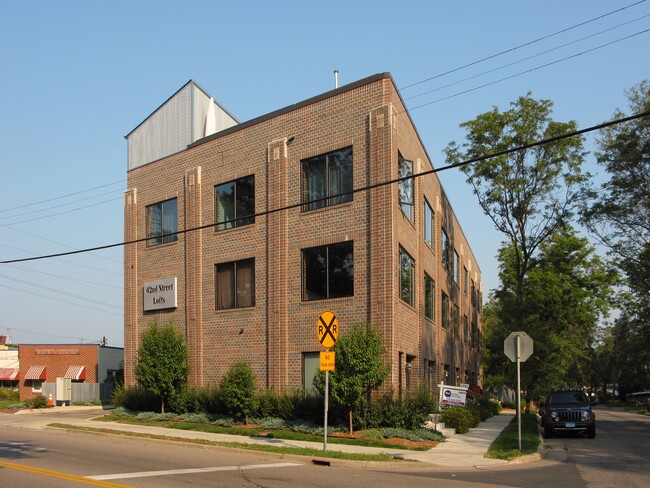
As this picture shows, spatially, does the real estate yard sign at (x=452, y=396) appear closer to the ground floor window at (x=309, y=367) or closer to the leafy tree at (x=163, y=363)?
the ground floor window at (x=309, y=367)

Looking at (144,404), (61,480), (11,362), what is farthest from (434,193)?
(11,362)

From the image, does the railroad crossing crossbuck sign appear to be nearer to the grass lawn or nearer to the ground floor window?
the grass lawn

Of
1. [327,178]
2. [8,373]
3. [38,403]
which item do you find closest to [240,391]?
[327,178]

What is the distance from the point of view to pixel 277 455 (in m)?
16.4

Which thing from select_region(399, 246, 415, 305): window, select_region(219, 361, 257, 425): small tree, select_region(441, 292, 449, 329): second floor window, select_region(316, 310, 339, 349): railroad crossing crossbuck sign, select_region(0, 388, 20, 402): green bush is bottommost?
select_region(0, 388, 20, 402): green bush

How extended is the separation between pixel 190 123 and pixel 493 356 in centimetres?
2058

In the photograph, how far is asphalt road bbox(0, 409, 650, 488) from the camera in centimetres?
1227

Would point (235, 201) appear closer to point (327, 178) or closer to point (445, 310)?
point (327, 178)

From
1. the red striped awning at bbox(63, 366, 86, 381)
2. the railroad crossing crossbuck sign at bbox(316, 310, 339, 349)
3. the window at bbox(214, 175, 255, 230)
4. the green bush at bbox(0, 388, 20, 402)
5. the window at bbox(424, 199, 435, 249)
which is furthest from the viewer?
the green bush at bbox(0, 388, 20, 402)

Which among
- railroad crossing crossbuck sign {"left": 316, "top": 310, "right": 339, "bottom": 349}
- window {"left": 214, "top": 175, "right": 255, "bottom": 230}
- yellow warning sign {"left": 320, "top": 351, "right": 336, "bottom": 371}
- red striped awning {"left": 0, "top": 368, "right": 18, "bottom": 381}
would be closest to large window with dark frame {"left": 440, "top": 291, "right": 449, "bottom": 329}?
window {"left": 214, "top": 175, "right": 255, "bottom": 230}

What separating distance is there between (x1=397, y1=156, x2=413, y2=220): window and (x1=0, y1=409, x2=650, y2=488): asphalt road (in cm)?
948

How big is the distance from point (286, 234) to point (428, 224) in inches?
326

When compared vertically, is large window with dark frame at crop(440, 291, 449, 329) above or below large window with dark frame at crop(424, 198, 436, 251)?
below

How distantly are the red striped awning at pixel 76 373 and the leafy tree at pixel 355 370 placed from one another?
28716mm
